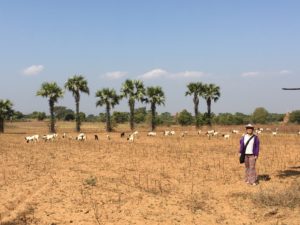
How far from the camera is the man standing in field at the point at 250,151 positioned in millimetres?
15242

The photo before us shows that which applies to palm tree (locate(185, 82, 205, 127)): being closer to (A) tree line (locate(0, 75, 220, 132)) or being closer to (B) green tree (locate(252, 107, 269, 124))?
(A) tree line (locate(0, 75, 220, 132))

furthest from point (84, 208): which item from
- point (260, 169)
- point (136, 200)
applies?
point (260, 169)

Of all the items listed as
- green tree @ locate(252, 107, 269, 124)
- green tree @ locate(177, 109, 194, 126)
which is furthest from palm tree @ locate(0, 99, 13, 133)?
green tree @ locate(252, 107, 269, 124)

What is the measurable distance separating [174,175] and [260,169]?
13.2ft

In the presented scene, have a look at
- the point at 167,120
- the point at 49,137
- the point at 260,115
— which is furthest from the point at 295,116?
the point at 49,137

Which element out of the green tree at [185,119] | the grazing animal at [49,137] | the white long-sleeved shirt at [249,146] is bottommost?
the grazing animal at [49,137]

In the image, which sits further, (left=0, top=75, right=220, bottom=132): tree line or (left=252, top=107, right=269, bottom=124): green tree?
(left=252, top=107, right=269, bottom=124): green tree

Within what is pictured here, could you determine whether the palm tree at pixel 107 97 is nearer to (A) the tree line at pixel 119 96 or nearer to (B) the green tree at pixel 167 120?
(A) the tree line at pixel 119 96

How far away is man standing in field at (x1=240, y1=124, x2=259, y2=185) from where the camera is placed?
15242 mm

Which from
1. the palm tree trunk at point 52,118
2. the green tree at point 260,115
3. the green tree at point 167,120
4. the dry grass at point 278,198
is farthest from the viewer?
the green tree at point 260,115

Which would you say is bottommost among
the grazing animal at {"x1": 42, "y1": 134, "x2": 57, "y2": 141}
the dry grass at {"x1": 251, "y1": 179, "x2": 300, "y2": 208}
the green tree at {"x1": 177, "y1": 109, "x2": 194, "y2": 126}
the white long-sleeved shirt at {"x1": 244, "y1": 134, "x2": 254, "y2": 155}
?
the dry grass at {"x1": 251, "y1": 179, "x2": 300, "y2": 208}

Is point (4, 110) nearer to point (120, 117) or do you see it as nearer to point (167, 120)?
point (120, 117)

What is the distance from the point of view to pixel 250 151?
50.7ft

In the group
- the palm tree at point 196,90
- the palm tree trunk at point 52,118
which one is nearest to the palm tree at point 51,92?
the palm tree trunk at point 52,118
